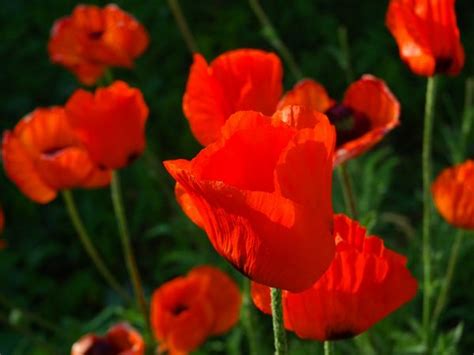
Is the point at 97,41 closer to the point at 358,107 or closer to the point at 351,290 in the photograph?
the point at 358,107

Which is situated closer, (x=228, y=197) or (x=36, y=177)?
(x=228, y=197)

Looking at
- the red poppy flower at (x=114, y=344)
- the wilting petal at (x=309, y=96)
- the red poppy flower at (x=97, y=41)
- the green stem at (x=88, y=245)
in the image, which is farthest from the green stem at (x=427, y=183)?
the red poppy flower at (x=97, y=41)

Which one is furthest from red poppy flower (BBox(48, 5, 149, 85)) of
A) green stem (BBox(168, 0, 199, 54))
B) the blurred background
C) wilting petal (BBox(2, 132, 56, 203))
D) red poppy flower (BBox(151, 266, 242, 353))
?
red poppy flower (BBox(151, 266, 242, 353))

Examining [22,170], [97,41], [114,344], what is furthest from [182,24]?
[114,344]

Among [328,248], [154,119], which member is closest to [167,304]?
[328,248]

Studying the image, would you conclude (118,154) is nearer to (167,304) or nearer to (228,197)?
(167,304)
